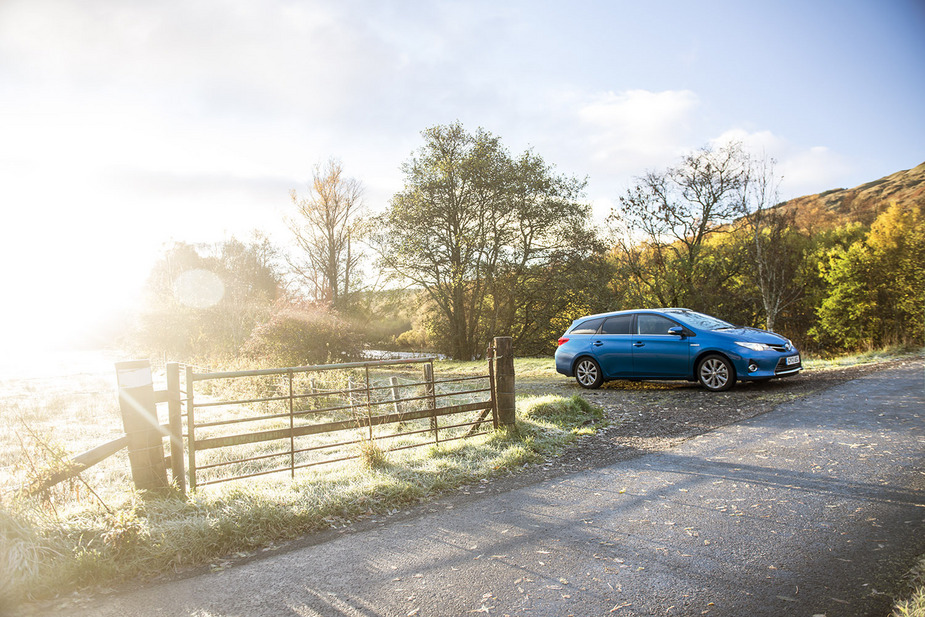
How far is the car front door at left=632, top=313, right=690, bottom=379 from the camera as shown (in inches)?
407

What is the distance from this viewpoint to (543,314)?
26656 mm

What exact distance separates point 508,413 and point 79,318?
4097 cm

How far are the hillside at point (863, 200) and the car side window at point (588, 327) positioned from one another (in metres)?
39.4

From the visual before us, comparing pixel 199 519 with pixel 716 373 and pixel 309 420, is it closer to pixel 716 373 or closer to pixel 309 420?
pixel 309 420

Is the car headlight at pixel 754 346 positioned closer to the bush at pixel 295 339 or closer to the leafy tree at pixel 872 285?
the bush at pixel 295 339

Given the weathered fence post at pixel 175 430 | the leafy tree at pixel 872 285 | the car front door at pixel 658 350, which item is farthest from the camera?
the leafy tree at pixel 872 285

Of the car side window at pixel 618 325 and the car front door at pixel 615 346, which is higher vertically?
the car side window at pixel 618 325

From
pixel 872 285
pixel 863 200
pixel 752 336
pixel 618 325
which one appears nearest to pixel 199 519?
pixel 618 325

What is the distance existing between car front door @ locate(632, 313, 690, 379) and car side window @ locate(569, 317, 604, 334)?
92 cm

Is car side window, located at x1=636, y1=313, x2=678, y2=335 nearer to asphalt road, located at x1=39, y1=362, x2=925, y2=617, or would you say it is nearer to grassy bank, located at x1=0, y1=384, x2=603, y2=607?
asphalt road, located at x1=39, y1=362, x2=925, y2=617

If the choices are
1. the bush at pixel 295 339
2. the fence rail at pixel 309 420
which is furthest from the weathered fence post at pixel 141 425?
the bush at pixel 295 339

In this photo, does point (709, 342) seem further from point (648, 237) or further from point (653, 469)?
point (648, 237)

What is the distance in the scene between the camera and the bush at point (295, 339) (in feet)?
57.4

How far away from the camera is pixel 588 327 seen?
11773 mm
